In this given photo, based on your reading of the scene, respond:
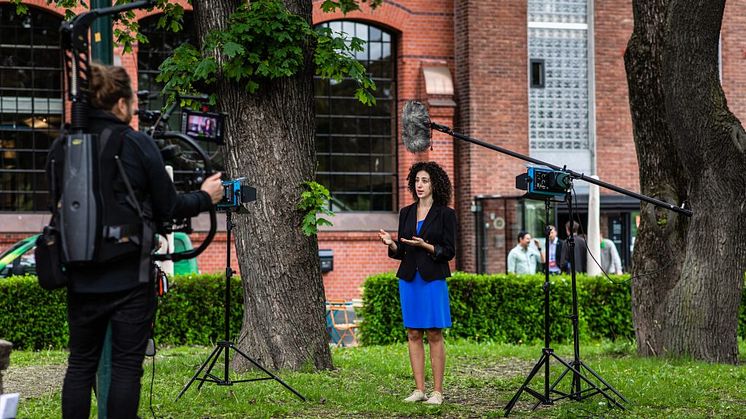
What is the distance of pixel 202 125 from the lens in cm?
675

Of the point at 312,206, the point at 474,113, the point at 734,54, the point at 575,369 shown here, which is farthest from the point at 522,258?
the point at 575,369

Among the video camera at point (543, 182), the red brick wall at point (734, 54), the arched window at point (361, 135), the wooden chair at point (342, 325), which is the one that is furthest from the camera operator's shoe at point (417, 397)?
the red brick wall at point (734, 54)

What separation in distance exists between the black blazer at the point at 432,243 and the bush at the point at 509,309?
5757mm

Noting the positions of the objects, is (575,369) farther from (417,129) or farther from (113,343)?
(113,343)

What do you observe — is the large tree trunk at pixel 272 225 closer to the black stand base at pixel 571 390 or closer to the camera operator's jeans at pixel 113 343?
the black stand base at pixel 571 390

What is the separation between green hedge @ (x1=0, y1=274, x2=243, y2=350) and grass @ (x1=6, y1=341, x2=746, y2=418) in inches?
59.6

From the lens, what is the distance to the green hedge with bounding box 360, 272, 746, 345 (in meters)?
14.5

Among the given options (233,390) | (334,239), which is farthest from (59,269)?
(334,239)

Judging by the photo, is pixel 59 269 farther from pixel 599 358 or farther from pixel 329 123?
pixel 329 123

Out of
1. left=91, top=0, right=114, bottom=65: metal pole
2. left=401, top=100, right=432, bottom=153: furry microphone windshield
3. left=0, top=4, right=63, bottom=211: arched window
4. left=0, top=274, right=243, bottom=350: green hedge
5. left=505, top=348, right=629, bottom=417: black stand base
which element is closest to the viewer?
left=91, top=0, right=114, bottom=65: metal pole

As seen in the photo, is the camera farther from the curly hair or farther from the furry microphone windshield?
the furry microphone windshield

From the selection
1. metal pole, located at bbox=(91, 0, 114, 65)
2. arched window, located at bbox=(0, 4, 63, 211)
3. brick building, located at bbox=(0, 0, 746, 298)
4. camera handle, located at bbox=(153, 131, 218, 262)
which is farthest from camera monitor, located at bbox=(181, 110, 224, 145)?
arched window, located at bbox=(0, 4, 63, 211)

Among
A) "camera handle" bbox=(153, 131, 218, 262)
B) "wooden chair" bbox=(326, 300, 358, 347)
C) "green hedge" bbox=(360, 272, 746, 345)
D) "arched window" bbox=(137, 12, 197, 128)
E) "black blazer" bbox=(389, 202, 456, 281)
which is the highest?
"arched window" bbox=(137, 12, 197, 128)

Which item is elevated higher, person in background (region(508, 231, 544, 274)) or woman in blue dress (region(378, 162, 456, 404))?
woman in blue dress (region(378, 162, 456, 404))
